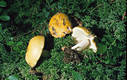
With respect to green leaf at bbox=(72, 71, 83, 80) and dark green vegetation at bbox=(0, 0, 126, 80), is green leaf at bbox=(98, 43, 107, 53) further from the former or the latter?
green leaf at bbox=(72, 71, 83, 80)

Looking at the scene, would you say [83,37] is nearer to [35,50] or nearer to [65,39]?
[65,39]

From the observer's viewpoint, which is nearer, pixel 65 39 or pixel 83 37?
pixel 83 37

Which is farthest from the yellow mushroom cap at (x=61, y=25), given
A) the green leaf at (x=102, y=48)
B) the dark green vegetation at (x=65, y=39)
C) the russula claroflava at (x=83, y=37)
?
the green leaf at (x=102, y=48)

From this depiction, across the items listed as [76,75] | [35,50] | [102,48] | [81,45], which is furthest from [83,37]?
[35,50]

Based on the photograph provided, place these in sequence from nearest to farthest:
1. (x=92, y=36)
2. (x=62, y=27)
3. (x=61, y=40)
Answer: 1. (x=92, y=36)
2. (x=62, y=27)
3. (x=61, y=40)

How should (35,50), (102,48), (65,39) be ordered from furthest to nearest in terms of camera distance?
(65,39), (102,48), (35,50)

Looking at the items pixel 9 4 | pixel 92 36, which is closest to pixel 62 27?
pixel 92 36

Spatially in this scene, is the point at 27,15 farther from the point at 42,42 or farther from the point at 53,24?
the point at 42,42
